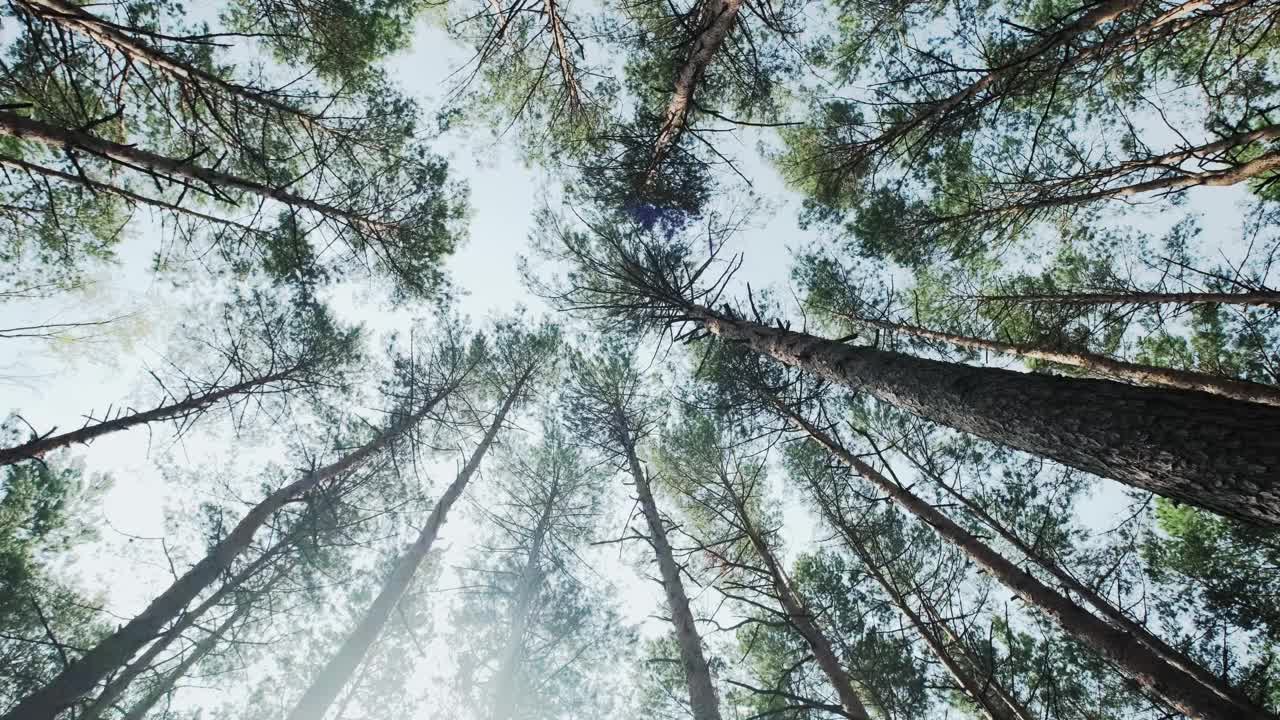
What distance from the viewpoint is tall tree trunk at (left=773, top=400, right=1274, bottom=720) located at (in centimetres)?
262

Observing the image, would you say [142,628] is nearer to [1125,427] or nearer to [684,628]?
[684,628]

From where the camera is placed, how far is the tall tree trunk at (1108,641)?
8.61 ft

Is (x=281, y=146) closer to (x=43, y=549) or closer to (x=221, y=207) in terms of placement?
(x=221, y=207)

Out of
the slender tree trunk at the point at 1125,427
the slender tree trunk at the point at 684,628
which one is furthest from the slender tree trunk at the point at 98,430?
the slender tree trunk at the point at 1125,427

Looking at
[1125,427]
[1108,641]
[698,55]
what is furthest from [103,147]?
[1108,641]

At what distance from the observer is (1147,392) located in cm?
184

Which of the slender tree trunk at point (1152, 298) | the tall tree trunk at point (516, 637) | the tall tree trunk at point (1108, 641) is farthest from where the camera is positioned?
the tall tree trunk at point (516, 637)

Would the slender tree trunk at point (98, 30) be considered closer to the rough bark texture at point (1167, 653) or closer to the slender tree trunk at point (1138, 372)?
the slender tree trunk at point (1138, 372)

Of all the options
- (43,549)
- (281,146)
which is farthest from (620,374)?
(43,549)

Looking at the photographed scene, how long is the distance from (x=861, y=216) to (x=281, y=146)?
26.2 feet

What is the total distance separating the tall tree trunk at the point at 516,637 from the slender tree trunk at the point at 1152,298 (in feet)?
27.8

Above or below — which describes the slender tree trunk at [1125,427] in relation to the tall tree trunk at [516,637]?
below

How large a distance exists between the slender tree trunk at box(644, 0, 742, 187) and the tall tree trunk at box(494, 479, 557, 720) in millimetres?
7288

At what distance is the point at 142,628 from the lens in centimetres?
457
